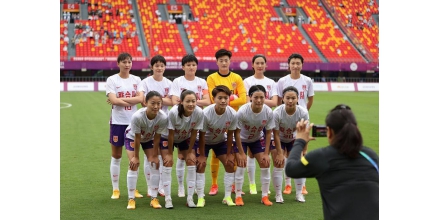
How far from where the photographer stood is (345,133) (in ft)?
11.9

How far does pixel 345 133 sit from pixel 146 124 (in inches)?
144

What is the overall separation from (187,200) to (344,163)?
373 centimetres

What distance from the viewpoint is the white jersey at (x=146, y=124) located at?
22.3 ft

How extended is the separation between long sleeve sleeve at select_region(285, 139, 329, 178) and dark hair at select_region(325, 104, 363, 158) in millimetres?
124

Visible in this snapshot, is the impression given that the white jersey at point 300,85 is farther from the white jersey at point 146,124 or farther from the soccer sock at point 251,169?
the white jersey at point 146,124

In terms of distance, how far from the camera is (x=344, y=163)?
3.66 meters

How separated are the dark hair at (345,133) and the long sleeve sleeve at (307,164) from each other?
Answer: 0.41 ft

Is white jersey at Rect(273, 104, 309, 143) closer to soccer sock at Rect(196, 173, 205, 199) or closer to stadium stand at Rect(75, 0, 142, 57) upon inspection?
soccer sock at Rect(196, 173, 205, 199)

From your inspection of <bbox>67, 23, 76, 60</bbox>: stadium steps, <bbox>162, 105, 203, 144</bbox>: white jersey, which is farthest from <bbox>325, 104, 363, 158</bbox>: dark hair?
<bbox>67, 23, 76, 60</bbox>: stadium steps

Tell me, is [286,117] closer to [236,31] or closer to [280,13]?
[236,31]

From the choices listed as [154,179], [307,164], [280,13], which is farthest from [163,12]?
[307,164]

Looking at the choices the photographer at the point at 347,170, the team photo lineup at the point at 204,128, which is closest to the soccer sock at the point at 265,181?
the team photo lineup at the point at 204,128

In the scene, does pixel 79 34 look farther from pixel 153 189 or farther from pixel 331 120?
pixel 331 120

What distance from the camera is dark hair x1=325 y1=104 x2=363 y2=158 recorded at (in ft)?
11.8
